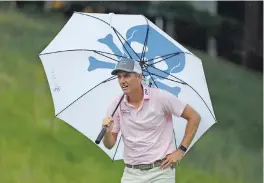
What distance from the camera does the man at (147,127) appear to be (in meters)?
3.41

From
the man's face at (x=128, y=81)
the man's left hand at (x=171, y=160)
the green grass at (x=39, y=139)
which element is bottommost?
the green grass at (x=39, y=139)

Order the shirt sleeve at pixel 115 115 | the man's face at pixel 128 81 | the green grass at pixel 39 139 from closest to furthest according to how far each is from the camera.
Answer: the man's face at pixel 128 81 < the shirt sleeve at pixel 115 115 < the green grass at pixel 39 139

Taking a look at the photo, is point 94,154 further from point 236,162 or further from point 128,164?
point 128,164

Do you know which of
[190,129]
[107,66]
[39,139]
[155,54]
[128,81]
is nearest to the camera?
[128,81]

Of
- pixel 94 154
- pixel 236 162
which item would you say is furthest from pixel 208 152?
pixel 94 154

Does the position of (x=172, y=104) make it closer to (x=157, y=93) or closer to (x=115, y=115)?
(x=157, y=93)

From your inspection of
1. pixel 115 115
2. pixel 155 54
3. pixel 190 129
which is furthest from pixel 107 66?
pixel 190 129

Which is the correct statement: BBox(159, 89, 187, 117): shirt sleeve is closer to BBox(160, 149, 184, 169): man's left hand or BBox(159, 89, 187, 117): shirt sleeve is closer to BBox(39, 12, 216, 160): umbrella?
BBox(160, 149, 184, 169): man's left hand

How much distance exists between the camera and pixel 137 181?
345 cm

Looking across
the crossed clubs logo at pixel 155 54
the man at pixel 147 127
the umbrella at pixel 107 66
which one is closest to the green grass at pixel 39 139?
the umbrella at pixel 107 66

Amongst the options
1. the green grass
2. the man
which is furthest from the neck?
the green grass

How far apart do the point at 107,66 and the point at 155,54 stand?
1.03ft

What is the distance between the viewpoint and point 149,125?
341 centimetres

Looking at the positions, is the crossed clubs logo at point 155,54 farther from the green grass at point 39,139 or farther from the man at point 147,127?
the green grass at point 39,139
